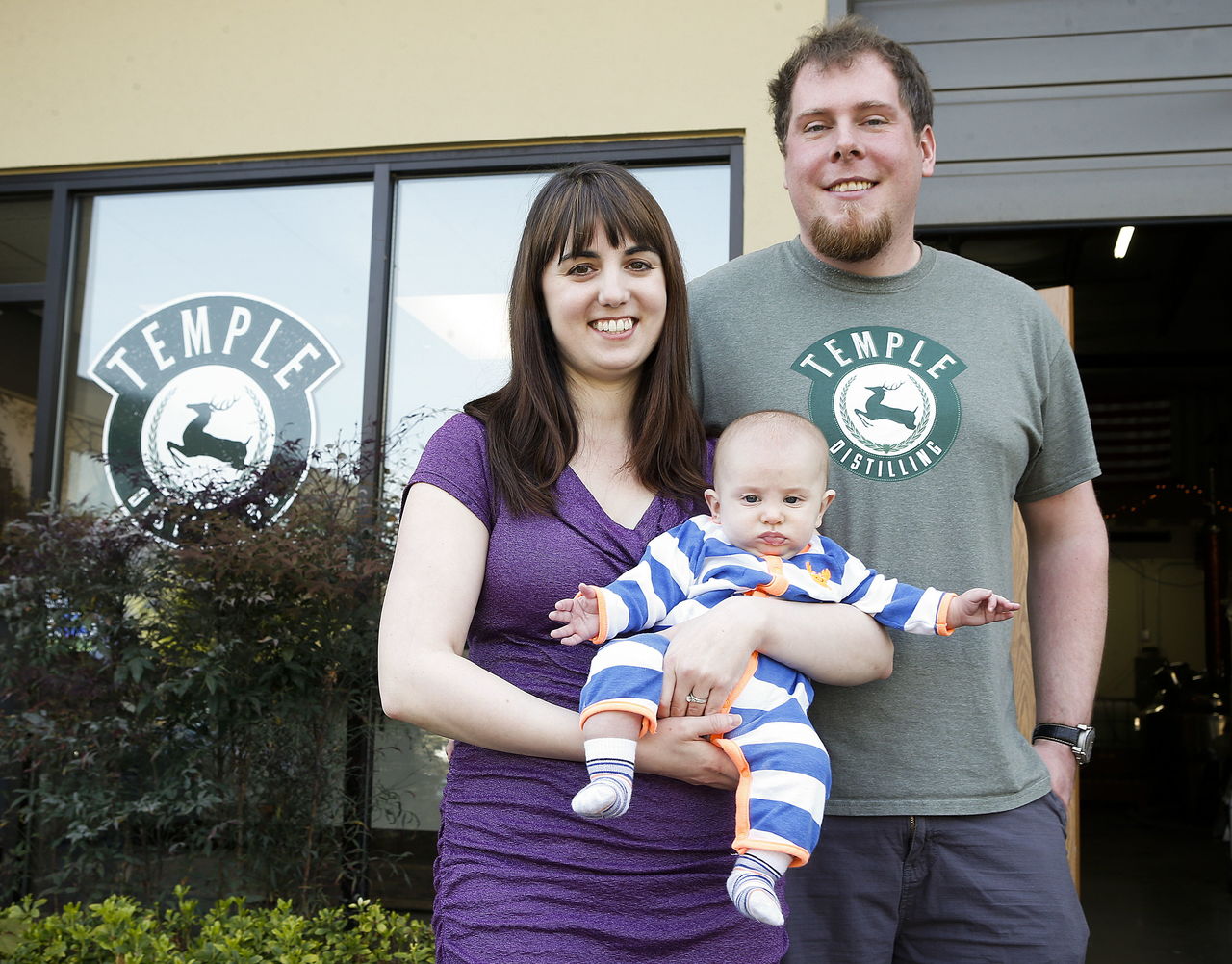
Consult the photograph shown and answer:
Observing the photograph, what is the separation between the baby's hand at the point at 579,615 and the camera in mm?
1429

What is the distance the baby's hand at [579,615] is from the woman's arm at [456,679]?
0.33ft

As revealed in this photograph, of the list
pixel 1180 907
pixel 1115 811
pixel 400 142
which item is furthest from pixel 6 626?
pixel 1115 811

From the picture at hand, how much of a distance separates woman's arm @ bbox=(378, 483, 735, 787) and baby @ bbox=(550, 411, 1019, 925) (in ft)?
0.14

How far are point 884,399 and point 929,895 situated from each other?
83 cm

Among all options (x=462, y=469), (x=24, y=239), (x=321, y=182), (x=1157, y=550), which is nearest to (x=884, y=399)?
(x=462, y=469)

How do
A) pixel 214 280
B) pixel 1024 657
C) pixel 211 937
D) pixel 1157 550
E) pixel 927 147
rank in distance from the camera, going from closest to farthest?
1. pixel 927 147
2. pixel 211 937
3. pixel 1024 657
4. pixel 214 280
5. pixel 1157 550

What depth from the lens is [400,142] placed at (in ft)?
14.2

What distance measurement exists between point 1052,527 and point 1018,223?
6.90 feet

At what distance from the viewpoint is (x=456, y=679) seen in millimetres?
1392

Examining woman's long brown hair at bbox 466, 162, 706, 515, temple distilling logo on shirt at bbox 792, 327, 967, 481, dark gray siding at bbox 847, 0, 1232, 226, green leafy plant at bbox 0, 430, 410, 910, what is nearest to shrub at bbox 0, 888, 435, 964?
green leafy plant at bbox 0, 430, 410, 910

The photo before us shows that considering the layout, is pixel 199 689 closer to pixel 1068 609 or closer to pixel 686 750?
pixel 686 750

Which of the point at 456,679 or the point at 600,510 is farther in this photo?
the point at 600,510

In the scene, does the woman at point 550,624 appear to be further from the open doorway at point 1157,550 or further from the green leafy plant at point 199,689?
the open doorway at point 1157,550

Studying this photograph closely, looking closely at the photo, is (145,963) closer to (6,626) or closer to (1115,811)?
(6,626)
